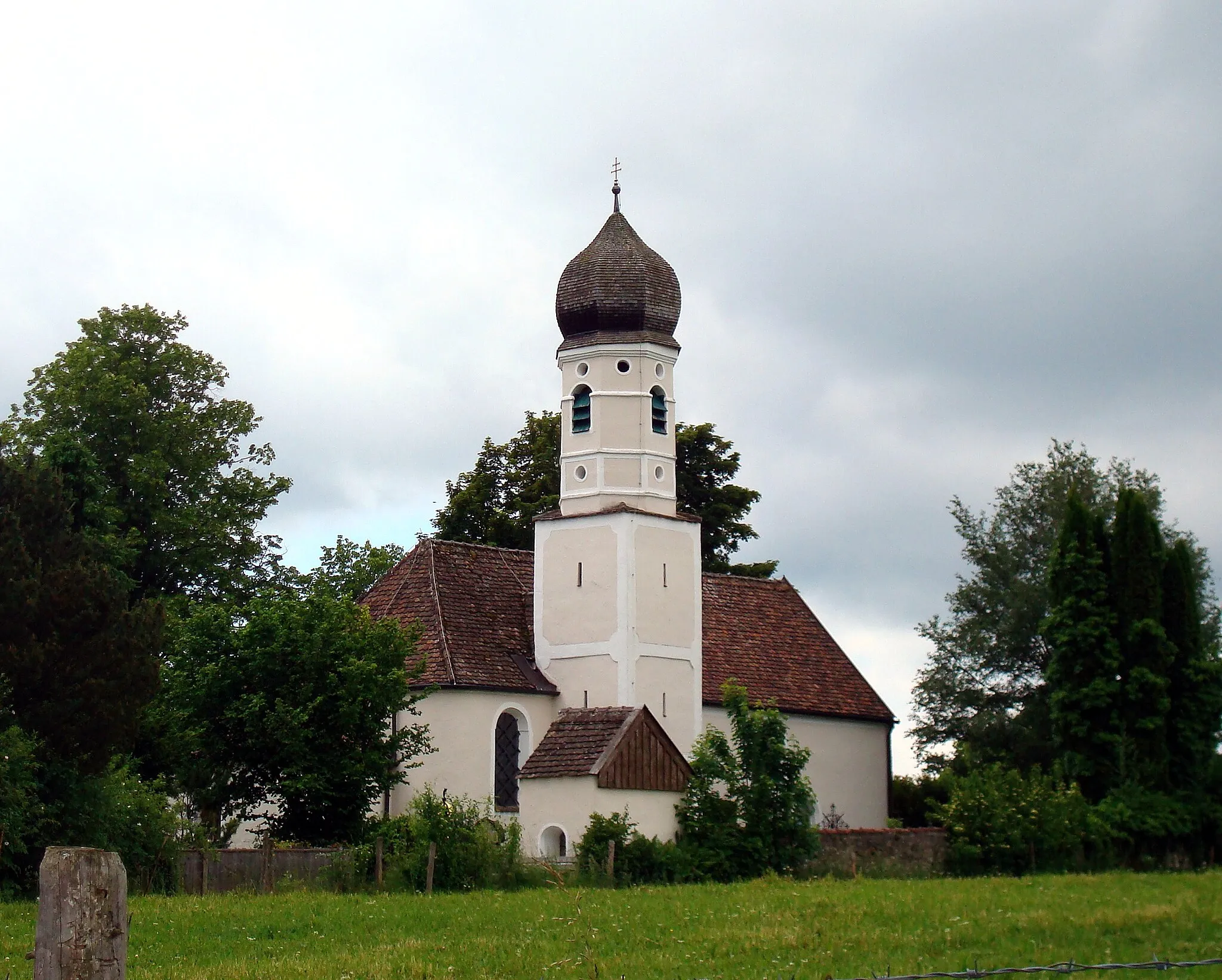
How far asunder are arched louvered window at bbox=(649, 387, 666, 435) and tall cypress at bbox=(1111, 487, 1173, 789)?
1111 cm

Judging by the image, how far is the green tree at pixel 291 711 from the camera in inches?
1259

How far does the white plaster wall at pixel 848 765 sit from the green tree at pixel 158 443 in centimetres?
1623

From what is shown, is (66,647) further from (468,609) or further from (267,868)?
(468,609)

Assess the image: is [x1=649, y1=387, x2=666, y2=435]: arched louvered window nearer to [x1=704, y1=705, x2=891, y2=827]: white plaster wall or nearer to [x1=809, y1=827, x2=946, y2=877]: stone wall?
[x1=704, y1=705, x2=891, y2=827]: white plaster wall

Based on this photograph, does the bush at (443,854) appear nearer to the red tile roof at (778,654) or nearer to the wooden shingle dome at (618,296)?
the red tile roof at (778,654)

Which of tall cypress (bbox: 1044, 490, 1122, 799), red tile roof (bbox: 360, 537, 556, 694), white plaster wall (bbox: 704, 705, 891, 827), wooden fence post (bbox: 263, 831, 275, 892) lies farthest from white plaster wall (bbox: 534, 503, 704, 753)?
wooden fence post (bbox: 263, 831, 275, 892)

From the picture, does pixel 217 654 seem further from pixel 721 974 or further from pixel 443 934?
pixel 721 974

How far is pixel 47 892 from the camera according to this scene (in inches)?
294

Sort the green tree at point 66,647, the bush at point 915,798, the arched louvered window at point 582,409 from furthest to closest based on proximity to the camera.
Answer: the bush at point 915,798, the arched louvered window at point 582,409, the green tree at point 66,647

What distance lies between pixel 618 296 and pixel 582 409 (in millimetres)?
2829

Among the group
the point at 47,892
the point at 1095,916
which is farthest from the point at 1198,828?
the point at 47,892

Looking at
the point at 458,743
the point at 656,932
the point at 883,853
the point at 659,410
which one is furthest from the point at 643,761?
the point at 656,932

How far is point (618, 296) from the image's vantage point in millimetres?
39781

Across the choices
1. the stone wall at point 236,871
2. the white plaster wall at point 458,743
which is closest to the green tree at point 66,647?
the stone wall at point 236,871
